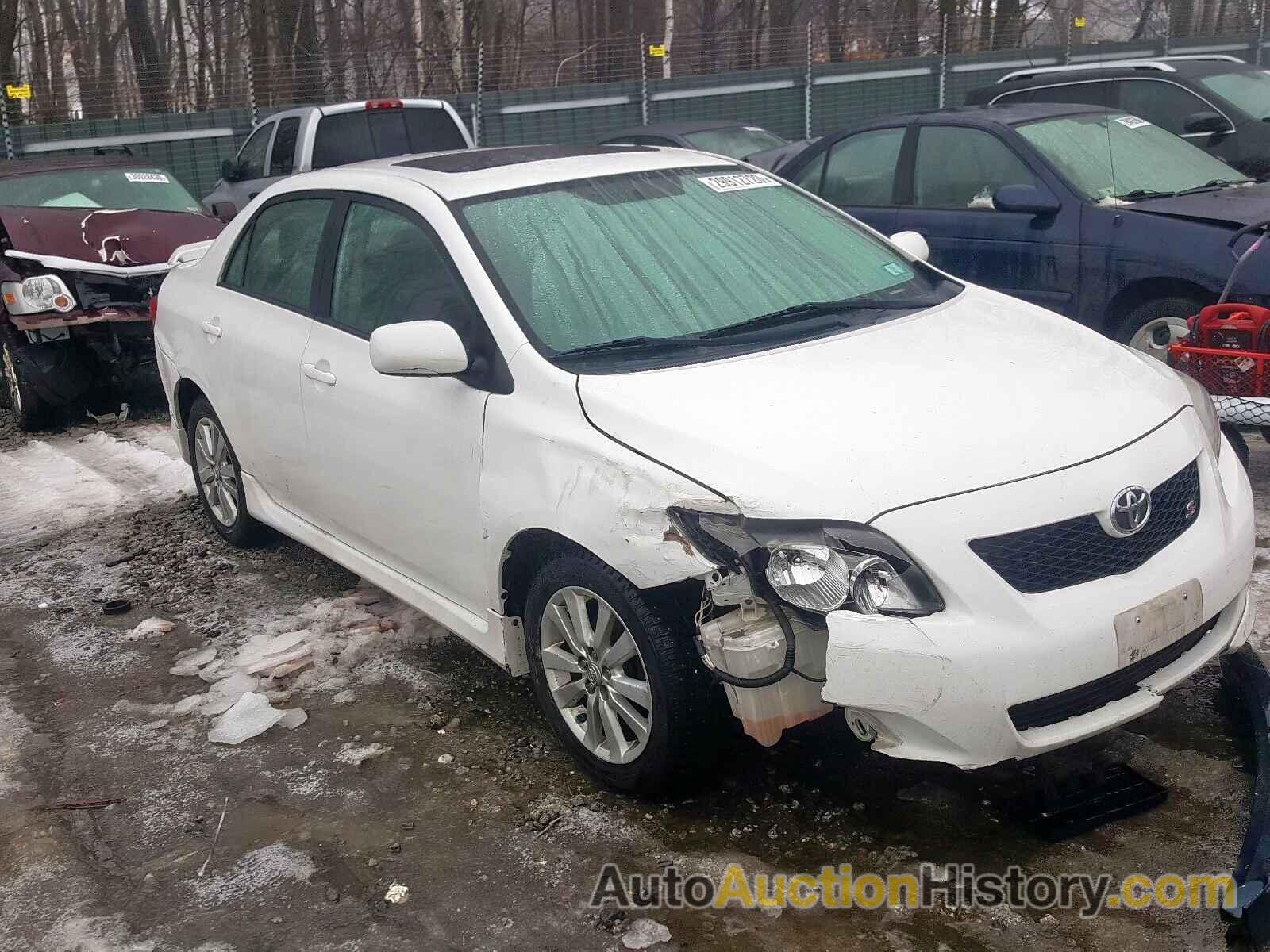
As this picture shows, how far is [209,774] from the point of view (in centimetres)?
382

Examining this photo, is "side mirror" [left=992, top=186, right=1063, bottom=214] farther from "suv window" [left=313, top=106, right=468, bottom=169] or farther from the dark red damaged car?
"suv window" [left=313, top=106, right=468, bottom=169]

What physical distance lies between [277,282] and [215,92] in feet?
62.0

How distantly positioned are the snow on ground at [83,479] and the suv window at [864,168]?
418 centimetres

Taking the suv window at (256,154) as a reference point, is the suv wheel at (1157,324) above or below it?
below

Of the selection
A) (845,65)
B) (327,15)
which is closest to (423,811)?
(845,65)

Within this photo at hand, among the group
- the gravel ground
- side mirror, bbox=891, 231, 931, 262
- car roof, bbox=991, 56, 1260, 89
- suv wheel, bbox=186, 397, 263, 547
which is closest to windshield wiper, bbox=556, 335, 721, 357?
the gravel ground

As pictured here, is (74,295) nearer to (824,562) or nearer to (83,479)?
(83,479)

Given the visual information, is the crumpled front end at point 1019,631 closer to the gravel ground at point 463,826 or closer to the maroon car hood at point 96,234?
the gravel ground at point 463,826

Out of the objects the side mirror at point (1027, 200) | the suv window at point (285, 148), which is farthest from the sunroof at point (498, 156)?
the suv window at point (285, 148)

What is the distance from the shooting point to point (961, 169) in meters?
7.24

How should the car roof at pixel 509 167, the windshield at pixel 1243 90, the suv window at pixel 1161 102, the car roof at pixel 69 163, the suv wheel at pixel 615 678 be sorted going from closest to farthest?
the suv wheel at pixel 615 678
the car roof at pixel 509 167
the car roof at pixel 69 163
the suv window at pixel 1161 102
the windshield at pixel 1243 90

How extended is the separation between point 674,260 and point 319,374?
1.30 metres

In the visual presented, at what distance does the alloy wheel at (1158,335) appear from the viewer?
6172mm

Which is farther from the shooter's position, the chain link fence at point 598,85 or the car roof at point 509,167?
the chain link fence at point 598,85
